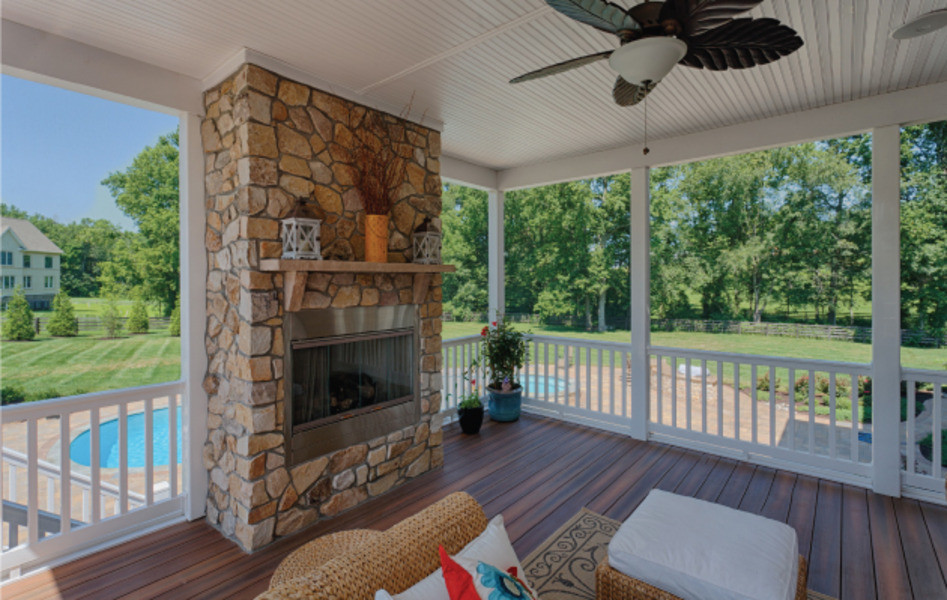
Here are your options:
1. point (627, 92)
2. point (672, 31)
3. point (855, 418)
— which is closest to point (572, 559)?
point (627, 92)

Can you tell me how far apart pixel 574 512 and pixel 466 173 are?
3.53 metres

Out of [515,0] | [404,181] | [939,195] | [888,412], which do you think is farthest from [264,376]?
[939,195]

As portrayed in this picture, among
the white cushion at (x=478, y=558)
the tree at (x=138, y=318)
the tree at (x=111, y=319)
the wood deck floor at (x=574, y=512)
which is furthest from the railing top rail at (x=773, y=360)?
the tree at (x=111, y=319)

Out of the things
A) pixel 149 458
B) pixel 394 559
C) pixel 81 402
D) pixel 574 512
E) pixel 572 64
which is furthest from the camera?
pixel 574 512

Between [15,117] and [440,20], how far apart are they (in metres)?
4.06

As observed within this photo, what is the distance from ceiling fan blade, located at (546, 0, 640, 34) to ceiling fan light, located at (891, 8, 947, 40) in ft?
5.19

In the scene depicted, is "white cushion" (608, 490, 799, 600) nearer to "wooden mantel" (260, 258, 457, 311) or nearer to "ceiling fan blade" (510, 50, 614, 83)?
"ceiling fan blade" (510, 50, 614, 83)

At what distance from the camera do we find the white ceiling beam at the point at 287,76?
246 cm

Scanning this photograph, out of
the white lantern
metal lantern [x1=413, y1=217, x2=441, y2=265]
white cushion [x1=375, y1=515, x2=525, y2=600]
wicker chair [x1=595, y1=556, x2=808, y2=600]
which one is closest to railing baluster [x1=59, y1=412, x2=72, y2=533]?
the white lantern

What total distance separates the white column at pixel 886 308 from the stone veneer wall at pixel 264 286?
3637 millimetres

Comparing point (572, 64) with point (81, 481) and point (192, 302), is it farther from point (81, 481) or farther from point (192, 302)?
point (81, 481)

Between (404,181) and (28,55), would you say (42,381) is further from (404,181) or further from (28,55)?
(404,181)

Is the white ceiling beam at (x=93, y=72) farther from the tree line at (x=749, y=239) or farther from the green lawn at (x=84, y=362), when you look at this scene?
the tree line at (x=749, y=239)

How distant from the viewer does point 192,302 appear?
2.76m
